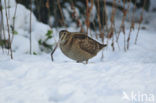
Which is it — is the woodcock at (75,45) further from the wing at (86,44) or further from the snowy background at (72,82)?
the snowy background at (72,82)

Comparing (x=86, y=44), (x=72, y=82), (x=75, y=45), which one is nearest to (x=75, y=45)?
(x=75, y=45)

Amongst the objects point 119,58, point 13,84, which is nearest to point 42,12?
point 119,58

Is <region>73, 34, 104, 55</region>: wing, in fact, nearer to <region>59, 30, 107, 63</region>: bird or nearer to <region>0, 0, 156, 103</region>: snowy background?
<region>59, 30, 107, 63</region>: bird

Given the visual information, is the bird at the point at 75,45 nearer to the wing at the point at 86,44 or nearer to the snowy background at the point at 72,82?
the wing at the point at 86,44

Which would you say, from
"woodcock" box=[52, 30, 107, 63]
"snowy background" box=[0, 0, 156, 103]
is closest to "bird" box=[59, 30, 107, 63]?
"woodcock" box=[52, 30, 107, 63]

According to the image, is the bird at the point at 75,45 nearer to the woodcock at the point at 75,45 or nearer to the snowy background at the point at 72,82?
the woodcock at the point at 75,45

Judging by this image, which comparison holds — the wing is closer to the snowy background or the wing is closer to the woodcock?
the woodcock

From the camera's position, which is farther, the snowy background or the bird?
the bird

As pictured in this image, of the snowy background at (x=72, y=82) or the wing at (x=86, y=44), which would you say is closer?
the snowy background at (x=72, y=82)

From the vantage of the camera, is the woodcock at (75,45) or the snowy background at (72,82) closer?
the snowy background at (72,82)

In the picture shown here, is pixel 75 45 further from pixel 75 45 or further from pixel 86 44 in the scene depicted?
pixel 86 44

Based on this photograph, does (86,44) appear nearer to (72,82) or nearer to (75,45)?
(75,45)

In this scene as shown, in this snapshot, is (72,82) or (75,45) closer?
(72,82)

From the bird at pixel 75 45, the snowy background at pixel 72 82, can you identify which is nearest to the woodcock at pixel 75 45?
the bird at pixel 75 45
